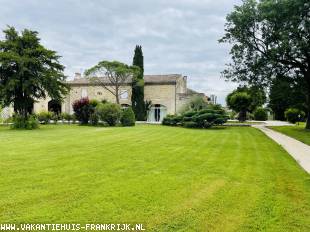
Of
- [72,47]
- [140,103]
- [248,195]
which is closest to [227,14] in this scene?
[72,47]

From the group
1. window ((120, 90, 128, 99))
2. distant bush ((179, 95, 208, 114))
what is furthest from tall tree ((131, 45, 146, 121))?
distant bush ((179, 95, 208, 114))

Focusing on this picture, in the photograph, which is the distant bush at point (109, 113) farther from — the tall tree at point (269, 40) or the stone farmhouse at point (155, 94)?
the stone farmhouse at point (155, 94)

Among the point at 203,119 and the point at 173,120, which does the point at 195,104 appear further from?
the point at 203,119

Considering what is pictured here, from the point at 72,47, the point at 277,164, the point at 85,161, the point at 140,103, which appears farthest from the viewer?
the point at 140,103

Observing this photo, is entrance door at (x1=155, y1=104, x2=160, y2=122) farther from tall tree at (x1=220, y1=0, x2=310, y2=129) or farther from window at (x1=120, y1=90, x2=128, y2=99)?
tall tree at (x1=220, y1=0, x2=310, y2=129)

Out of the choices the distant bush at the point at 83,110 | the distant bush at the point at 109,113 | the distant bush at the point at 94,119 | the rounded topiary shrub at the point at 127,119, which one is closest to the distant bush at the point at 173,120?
the rounded topiary shrub at the point at 127,119

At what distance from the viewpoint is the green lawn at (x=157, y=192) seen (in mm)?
3809

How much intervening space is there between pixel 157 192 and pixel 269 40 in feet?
66.3

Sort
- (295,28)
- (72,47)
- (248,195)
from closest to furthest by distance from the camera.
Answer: (248,195) < (295,28) < (72,47)

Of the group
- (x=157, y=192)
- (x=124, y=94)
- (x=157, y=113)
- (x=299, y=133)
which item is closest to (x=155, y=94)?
(x=157, y=113)

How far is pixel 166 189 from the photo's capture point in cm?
510

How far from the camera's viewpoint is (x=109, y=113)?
26.0 meters

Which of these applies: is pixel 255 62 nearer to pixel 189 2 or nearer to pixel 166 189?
pixel 189 2

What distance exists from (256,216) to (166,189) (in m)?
1.57
